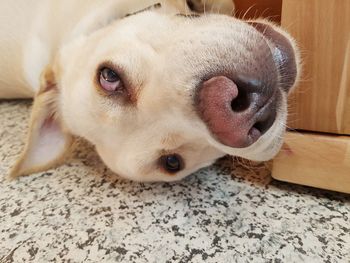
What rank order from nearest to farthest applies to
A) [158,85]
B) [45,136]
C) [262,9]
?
[158,85] < [262,9] < [45,136]

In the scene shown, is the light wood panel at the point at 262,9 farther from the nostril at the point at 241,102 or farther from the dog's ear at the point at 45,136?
the dog's ear at the point at 45,136

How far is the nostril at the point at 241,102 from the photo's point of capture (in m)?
1.01

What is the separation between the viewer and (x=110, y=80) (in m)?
1.28

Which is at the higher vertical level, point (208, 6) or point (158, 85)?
point (208, 6)

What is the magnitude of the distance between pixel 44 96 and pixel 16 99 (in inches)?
29.3

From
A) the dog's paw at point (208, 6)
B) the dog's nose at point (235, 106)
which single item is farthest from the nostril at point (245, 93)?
the dog's paw at point (208, 6)

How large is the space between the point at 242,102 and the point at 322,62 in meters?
0.35

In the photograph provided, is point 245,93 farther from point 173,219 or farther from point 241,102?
point 173,219

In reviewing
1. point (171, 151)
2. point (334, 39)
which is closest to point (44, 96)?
point (171, 151)

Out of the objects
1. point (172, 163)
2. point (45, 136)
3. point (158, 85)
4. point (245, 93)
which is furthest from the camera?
point (45, 136)

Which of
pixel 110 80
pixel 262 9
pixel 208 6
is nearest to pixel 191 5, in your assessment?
pixel 208 6

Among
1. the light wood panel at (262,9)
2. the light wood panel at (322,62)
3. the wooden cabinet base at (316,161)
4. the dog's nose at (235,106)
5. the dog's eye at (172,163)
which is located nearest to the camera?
the dog's nose at (235,106)

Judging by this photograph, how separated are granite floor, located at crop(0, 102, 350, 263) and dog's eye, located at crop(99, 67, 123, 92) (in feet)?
1.28

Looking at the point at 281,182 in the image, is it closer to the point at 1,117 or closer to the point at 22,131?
the point at 22,131
